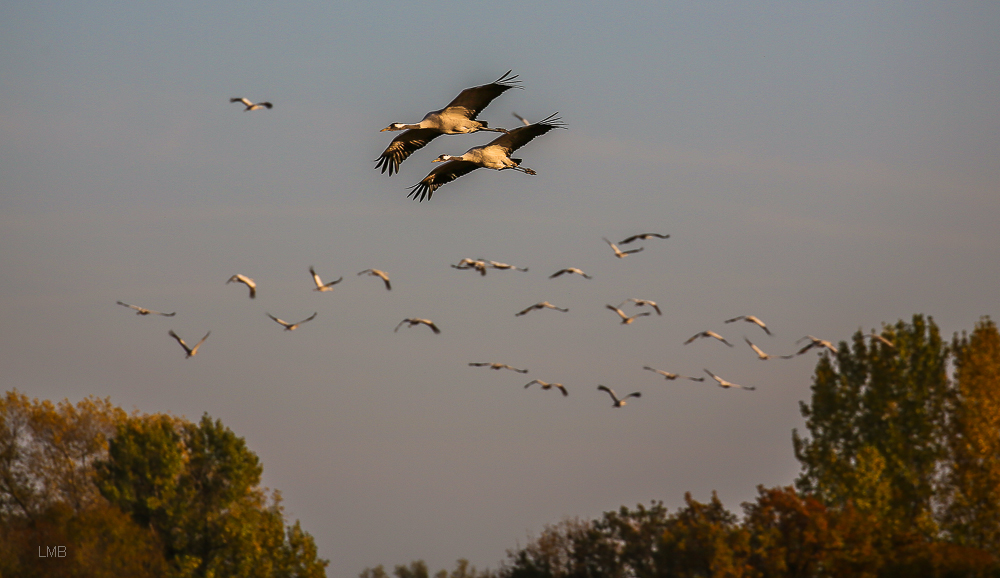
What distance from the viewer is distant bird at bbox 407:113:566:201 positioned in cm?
2953

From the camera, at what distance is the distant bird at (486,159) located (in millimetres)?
29531

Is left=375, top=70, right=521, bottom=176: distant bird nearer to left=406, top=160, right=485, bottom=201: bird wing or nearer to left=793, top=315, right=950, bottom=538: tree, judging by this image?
left=406, top=160, right=485, bottom=201: bird wing

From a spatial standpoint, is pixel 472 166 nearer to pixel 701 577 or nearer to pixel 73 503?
pixel 701 577

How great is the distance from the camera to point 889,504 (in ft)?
172

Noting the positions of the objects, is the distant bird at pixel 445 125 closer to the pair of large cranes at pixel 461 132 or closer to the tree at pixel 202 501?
the pair of large cranes at pixel 461 132

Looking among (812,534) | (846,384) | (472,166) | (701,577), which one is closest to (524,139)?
(472,166)

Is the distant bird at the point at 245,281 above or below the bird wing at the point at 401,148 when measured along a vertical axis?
below

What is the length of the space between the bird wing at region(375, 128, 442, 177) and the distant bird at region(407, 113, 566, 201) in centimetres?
81

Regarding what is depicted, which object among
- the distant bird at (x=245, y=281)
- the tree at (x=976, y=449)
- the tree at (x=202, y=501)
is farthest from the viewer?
the tree at (x=202, y=501)

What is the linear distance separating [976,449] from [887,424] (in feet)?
15.3

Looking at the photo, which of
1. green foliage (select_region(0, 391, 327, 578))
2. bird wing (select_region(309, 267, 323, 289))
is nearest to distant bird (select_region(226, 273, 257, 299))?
bird wing (select_region(309, 267, 323, 289))

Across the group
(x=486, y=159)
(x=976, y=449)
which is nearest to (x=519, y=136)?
(x=486, y=159)

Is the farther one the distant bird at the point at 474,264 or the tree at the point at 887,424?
the tree at the point at 887,424

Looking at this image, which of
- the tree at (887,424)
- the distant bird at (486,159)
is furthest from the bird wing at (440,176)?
the tree at (887,424)
